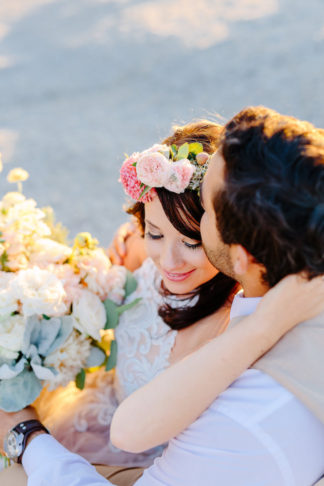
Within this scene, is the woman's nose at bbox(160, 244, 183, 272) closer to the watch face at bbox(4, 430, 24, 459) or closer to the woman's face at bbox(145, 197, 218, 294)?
the woman's face at bbox(145, 197, 218, 294)

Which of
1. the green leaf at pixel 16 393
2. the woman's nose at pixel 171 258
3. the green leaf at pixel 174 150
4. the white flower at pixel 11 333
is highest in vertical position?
the green leaf at pixel 174 150

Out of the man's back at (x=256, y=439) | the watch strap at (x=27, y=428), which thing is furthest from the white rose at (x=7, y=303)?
the man's back at (x=256, y=439)

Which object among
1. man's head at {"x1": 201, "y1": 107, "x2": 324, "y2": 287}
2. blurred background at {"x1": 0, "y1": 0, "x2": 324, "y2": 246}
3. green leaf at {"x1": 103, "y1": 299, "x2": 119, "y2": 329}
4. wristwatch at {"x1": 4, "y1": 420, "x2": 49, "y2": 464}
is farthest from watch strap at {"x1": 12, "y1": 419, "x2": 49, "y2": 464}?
blurred background at {"x1": 0, "y1": 0, "x2": 324, "y2": 246}

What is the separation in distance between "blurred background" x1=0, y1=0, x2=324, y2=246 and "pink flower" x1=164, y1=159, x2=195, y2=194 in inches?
118

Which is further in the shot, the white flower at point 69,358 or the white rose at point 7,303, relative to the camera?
the white flower at point 69,358

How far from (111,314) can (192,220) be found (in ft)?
2.15

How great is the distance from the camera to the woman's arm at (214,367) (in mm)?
1413

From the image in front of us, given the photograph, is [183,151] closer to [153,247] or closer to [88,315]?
[153,247]

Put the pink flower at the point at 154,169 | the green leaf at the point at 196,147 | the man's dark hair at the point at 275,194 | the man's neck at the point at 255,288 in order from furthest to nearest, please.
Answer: the green leaf at the point at 196,147
the pink flower at the point at 154,169
the man's neck at the point at 255,288
the man's dark hair at the point at 275,194

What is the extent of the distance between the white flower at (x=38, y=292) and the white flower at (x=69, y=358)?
175 millimetres

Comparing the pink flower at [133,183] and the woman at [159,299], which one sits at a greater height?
the pink flower at [133,183]

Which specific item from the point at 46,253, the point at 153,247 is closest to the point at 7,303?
the point at 46,253

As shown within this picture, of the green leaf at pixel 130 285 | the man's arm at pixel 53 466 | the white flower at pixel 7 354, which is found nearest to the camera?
the man's arm at pixel 53 466

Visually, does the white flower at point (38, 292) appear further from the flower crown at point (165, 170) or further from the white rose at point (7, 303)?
the flower crown at point (165, 170)
